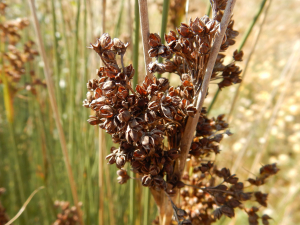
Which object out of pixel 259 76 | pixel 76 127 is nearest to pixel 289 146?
pixel 259 76

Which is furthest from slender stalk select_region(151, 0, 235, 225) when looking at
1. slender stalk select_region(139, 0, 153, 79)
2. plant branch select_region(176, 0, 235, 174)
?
slender stalk select_region(139, 0, 153, 79)

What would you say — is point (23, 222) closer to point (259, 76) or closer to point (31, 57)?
point (31, 57)

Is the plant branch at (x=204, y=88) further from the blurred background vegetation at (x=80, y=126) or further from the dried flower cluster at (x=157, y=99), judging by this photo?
the blurred background vegetation at (x=80, y=126)

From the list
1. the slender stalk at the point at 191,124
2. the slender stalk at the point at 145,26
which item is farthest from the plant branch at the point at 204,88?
the slender stalk at the point at 145,26

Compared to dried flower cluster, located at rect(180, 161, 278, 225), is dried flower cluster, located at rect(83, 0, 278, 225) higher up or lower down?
higher up

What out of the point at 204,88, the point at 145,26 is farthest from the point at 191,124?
the point at 145,26

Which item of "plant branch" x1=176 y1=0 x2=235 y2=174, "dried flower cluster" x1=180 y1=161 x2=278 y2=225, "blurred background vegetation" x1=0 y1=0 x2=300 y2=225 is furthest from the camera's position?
"blurred background vegetation" x1=0 y1=0 x2=300 y2=225

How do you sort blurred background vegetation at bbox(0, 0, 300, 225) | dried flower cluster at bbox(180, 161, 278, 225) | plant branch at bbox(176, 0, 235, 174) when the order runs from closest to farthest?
1. plant branch at bbox(176, 0, 235, 174)
2. dried flower cluster at bbox(180, 161, 278, 225)
3. blurred background vegetation at bbox(0, 0, 300, 225)

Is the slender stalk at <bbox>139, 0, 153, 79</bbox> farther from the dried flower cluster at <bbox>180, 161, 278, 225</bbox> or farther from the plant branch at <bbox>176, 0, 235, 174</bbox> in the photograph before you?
the dried flower cluster at <bbox>180, 161, 278, 225</bbox>

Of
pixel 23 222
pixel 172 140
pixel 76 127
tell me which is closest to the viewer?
pixel 172 140

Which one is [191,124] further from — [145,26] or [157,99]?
[145,26]
